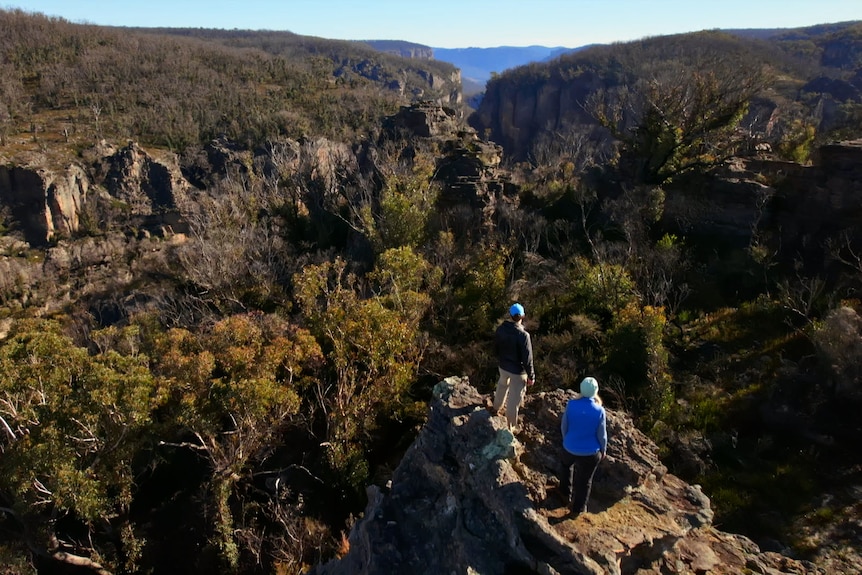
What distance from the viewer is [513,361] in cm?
873

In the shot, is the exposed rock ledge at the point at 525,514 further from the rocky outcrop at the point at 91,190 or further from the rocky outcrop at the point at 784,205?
the rocky outcrop at the point at 91,190

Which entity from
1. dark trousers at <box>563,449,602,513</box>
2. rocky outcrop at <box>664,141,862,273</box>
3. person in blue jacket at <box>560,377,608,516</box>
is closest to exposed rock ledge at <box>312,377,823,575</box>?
dark trousers at <box>563,449,602,513</box>

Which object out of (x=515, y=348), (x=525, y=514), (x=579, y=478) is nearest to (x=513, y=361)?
(x=515, y=348)

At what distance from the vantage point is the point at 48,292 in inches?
1692

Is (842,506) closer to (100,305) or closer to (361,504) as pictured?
(361,504)

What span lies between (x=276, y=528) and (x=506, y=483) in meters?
9.03

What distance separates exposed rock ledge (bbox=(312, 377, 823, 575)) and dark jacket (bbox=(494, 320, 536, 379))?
909 mm

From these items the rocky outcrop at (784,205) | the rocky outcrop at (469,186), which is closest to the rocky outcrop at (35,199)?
the rocky outcrop at (469,186)

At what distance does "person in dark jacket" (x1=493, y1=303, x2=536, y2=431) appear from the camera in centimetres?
859

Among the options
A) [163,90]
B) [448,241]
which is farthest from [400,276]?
[163,90]

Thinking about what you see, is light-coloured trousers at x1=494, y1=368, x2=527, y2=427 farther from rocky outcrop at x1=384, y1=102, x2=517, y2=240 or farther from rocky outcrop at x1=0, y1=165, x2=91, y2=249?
rocky outcrop at x1=0, y1=165, x2=91, y2=249

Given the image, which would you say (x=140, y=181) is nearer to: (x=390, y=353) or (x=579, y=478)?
(x=390, y=353)

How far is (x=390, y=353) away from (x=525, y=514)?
7184 millimetres

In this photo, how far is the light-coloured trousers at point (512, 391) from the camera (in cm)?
884
